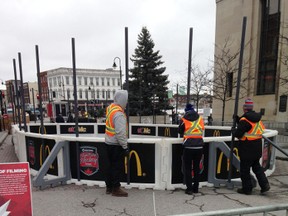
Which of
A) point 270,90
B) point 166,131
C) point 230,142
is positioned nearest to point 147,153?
point 230,142

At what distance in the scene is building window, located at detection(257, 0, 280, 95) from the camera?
17984 millimetres

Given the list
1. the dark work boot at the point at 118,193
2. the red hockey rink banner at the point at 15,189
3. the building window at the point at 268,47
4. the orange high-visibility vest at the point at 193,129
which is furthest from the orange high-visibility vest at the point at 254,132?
the building window at the point at 268,47

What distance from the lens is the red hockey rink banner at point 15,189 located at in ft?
8.00

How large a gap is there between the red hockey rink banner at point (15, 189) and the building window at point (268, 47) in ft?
68.6

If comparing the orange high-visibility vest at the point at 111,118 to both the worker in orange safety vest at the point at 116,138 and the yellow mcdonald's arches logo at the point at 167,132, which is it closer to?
the worker in orange safety vest at the point at 116,138

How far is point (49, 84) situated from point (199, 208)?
68.8m

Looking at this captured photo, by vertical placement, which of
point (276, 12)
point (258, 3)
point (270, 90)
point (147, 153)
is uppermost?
point (258, 3)

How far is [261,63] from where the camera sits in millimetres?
19188

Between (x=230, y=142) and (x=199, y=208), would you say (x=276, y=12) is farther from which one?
(x=199, y=208)

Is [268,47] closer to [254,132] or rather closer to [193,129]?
[254,132]

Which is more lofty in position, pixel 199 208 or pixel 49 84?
pixel 49 84

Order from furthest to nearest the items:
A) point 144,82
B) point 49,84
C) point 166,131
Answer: point 49,84 → point 144,82 → point 166,131

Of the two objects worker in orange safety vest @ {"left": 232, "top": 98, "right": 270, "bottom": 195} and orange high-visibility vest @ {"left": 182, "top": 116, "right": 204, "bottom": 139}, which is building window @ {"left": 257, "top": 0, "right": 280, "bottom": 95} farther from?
orange high-visibility vest @ {"left": 182, "top": 116, "right": 204, "bottom": 139}

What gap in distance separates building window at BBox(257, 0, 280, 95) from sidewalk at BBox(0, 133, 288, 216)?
17523 mm
